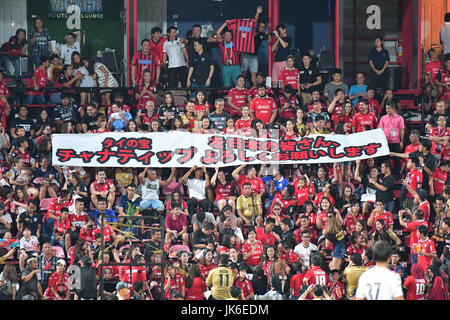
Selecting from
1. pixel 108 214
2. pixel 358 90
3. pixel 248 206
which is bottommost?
pixel 108 214

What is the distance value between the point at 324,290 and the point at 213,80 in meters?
8.41

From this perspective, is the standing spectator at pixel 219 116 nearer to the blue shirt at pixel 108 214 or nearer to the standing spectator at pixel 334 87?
the standing spectator at pixel 334 87

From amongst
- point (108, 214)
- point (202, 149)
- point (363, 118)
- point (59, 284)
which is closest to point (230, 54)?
point (202, 149)

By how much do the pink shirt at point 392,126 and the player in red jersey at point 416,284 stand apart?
132 inches

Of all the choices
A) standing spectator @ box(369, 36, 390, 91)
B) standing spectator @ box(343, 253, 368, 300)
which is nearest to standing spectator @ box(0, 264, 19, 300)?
standing spectator @ box(343, 253, 368, 300)

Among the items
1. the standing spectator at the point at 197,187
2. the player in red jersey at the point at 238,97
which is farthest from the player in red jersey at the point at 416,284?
the player in red jersey at the point at 238,97

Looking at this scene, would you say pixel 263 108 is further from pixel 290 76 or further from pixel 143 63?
pixel 143 63

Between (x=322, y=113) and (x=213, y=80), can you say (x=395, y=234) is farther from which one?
(x=213, y=80)

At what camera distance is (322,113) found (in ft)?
61.4

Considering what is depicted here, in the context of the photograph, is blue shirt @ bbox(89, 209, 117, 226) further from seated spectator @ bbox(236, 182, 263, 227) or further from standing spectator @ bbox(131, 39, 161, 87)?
standing spectator @ bbox(131, 39, 161, 87)

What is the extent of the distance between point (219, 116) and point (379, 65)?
4.37 meters

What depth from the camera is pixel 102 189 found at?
1786 centimetres

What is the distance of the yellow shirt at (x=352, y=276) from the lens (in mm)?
15461
